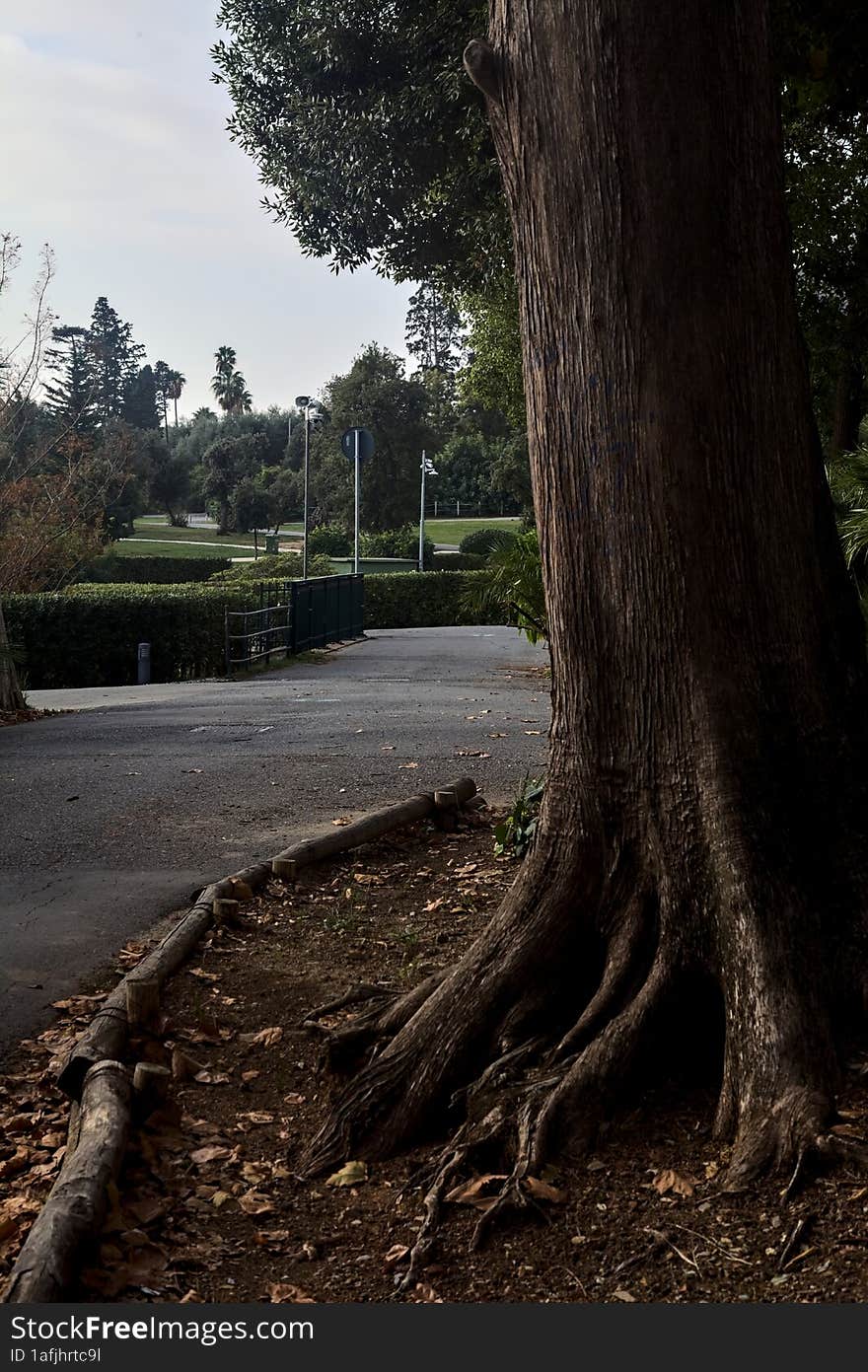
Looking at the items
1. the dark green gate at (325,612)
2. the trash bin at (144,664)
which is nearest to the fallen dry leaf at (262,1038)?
the trash bin at (144,664)

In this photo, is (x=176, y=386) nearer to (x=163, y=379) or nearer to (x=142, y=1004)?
(x=163, y=379)

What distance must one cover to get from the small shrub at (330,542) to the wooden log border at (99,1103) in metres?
50.3

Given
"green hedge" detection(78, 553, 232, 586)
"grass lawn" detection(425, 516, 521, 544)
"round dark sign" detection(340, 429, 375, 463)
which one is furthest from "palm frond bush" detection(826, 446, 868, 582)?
"grass lawn" detection(425, 516, 521, 544)

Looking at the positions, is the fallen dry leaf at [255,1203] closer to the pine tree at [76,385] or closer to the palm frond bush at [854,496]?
the palm frond bush at [854,496]

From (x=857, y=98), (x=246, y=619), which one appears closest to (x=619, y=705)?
(x=857, y=98)

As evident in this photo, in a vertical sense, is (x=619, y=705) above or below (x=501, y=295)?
below

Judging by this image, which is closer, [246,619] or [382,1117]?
[382,1117]

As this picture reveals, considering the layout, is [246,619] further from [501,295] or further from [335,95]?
[335,95]

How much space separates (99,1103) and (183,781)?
19.3ft

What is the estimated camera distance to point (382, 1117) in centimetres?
369

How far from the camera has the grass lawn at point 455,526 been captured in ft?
239

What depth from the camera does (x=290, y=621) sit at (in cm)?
2288

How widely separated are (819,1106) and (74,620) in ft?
68.2

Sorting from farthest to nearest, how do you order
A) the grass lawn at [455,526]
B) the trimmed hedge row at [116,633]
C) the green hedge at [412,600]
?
the grass lawn at [455,526], the green hedge at [412,600], the trimmed hedge row at [116,633]
